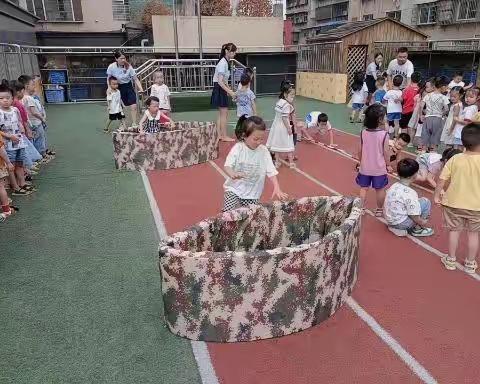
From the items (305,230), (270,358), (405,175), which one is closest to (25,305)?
(270,358)

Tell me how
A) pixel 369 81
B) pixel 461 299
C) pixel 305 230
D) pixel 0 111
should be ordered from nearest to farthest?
pixel 461 299 → pixel 305 230 → pixel 0 111 → pixel 369 81

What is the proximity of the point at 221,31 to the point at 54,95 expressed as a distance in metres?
10.7

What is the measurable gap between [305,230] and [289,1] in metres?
68.8

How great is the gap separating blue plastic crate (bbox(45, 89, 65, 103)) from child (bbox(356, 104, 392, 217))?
18248mm

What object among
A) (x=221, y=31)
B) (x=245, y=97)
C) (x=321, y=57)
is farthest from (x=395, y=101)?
(x=221, y=31)

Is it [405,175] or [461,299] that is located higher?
[405,175]

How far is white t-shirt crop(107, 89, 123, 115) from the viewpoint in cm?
1173

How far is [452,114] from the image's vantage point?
818cm

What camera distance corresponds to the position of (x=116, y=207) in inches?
261

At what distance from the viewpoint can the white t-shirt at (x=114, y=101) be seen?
38.5 ft

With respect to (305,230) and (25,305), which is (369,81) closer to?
(305,230)

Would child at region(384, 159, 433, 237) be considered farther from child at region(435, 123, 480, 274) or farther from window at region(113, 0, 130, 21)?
window at region(113, 0, 130, 21)

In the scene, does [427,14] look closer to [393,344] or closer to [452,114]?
[452,114]

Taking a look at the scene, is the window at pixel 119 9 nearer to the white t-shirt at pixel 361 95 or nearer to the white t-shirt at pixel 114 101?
the white t-shirt at pixel 114 101
